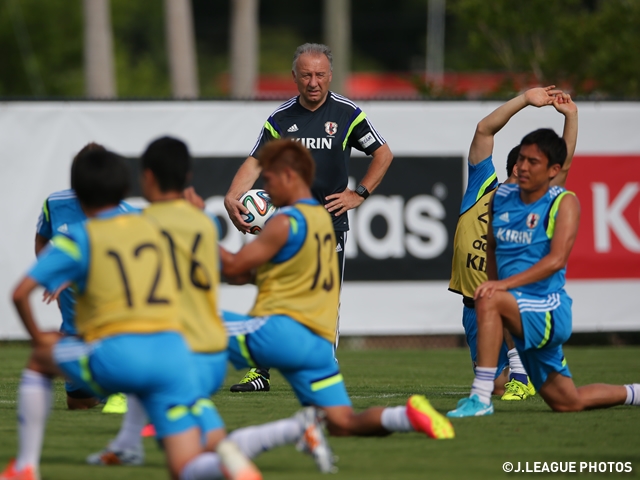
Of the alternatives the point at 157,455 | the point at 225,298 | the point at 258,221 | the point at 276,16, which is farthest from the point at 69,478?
the point at 276,16

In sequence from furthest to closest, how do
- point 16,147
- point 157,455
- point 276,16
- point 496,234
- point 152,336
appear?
1. point 276,16
2. point 16,147
3. point 496,234
4. point 157,455
5. point 152,336

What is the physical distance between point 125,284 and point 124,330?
197 mm

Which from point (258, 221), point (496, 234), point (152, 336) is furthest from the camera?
point (258, 221)

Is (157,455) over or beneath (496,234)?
beneath

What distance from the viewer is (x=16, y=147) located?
12.6 metres

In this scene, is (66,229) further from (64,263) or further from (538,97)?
(538,97)

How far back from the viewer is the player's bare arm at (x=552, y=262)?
6.72 m

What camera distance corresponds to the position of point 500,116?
776cm

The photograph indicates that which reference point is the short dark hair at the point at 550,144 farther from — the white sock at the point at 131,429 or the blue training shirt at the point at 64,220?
the white sock at the point at 131,429

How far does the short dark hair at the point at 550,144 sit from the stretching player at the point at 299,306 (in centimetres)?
170

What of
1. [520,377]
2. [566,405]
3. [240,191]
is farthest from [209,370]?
[520,377]

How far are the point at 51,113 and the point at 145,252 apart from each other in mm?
8553

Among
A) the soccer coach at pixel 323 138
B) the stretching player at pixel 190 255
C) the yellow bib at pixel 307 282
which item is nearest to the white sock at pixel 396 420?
the yellow bib at pixel 307 282

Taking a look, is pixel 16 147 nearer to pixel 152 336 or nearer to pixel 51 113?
pixel 51 113
